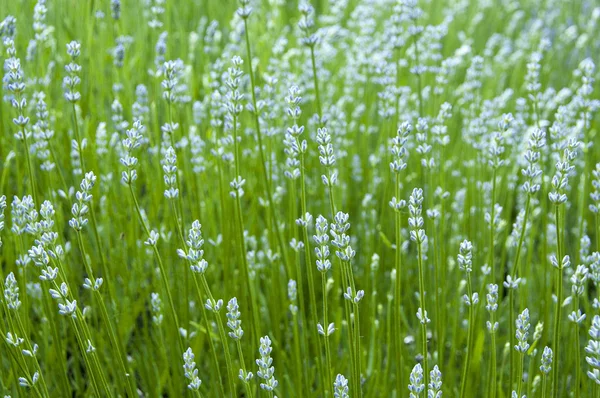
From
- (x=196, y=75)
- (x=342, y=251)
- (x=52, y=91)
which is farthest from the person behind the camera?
(x=196, y=75)

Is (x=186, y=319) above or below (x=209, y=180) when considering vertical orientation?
A: below

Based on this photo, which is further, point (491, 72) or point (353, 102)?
point (491, 72)

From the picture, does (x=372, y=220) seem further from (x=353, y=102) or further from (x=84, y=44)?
(x=84, y=44)

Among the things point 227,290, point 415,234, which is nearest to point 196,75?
point 227,290

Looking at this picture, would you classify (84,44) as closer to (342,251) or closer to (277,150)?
(277,150)

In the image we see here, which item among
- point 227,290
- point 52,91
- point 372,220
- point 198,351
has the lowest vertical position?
point 198,351

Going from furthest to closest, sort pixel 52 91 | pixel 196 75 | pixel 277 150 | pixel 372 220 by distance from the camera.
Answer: pixel 196 75
pixel 52 91
pixel 277 150
pixel 372 220

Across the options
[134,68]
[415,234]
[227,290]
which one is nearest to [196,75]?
[134,68]
